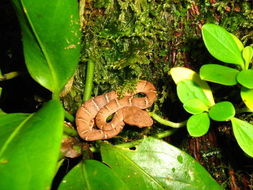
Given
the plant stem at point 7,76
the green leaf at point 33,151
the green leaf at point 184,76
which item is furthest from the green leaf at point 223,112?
the plant stem at point 7,76

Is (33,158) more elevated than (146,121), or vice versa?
(33,158)

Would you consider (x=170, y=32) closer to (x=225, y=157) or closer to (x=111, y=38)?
(x=111, y=38)

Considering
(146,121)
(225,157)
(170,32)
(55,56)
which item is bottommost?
(225,157)

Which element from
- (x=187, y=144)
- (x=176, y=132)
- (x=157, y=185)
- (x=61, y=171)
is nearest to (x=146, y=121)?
(x=176, y=132)

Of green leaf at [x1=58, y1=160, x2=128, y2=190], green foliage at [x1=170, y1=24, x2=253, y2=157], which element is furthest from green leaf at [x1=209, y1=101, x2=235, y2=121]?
green leaf at [x1=58, y1=160, x2=128, y2=190]

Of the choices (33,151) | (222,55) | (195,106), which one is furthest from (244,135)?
(33,151)
